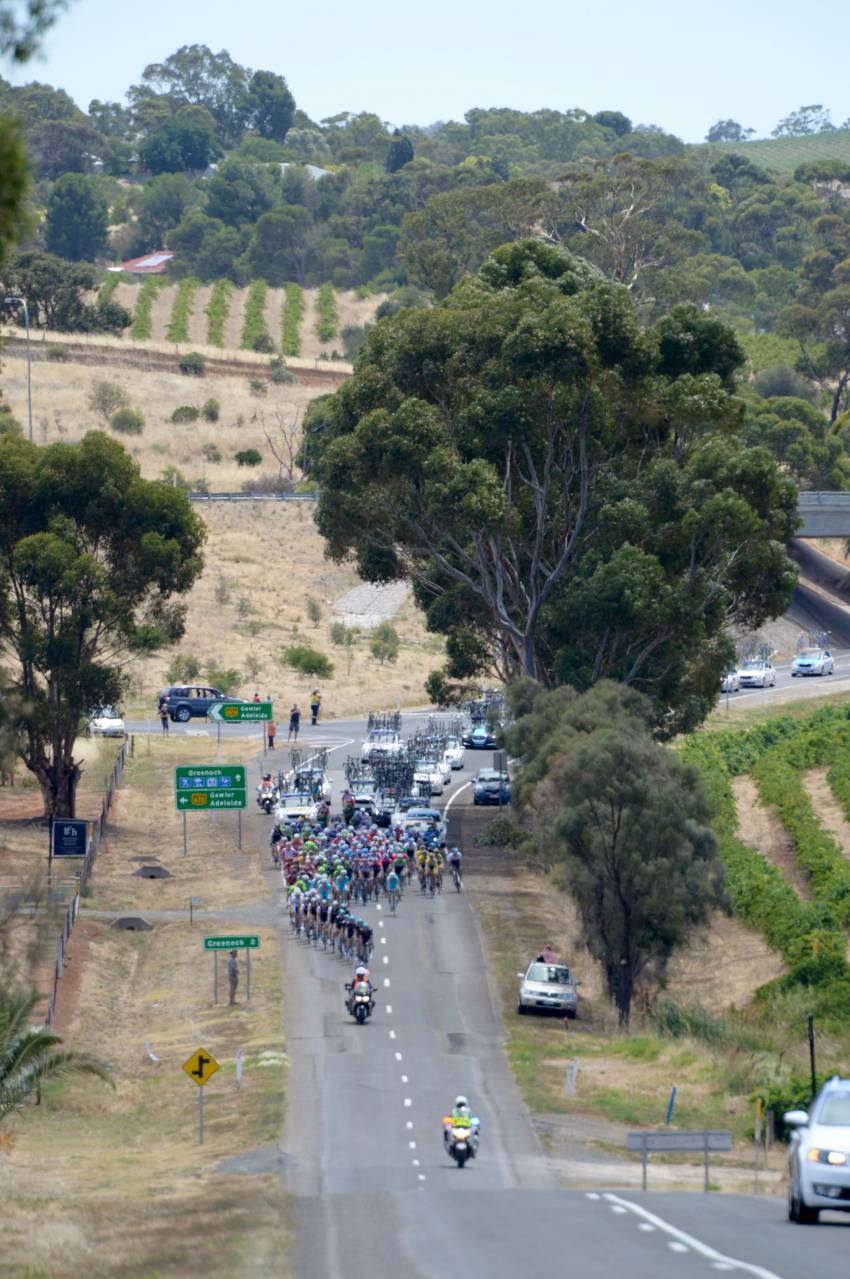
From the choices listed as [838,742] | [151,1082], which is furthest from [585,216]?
[151,1082]

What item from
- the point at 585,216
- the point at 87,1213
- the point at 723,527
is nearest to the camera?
the point at 87,1213

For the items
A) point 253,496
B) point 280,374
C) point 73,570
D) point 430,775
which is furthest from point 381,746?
point 280,374

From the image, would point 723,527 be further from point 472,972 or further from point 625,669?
point 472,972

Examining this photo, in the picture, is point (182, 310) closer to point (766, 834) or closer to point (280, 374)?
point (280, 374)

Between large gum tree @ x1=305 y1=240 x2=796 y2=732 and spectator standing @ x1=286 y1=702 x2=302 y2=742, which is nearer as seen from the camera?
large gum tree @ x1=305 y1=240 x2=796 y2=732

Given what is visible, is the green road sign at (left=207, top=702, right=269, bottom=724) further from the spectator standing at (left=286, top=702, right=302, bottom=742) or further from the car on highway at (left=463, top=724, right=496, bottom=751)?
the car on highway at (left=463, top=724, right=496, bottom=751)

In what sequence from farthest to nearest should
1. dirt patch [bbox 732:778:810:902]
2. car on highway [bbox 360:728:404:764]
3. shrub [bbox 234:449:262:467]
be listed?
shrub [bbox 234:449:262:467], car on highway [bbox 360:728:404:764], dirt patch [bbox 732:778:810:902]

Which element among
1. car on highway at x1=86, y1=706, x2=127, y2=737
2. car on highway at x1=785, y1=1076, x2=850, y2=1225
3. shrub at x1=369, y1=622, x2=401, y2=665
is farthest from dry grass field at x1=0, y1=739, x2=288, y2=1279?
shrub at x1=369, y1=622, x2=401, y2=665
